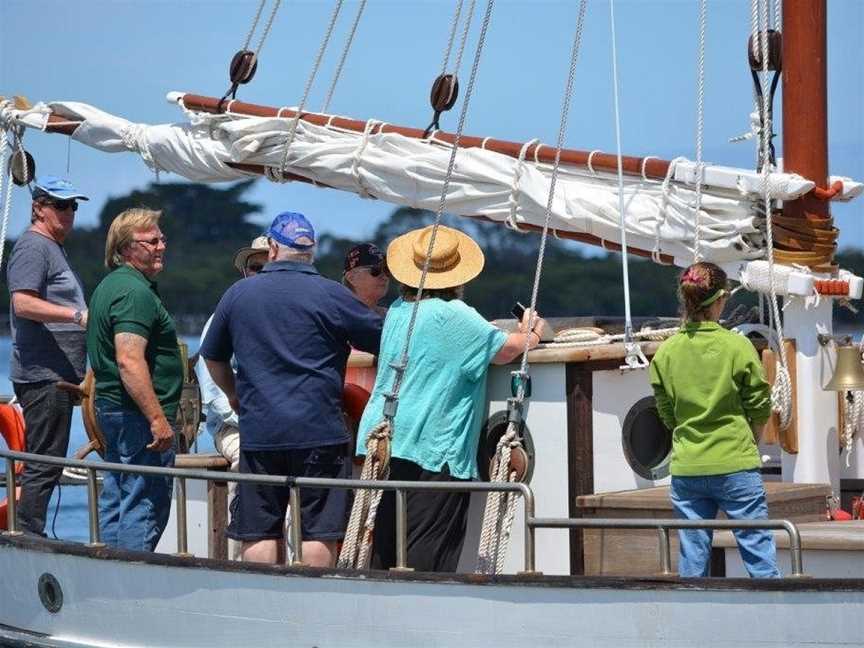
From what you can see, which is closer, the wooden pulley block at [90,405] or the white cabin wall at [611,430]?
the white cabin wall at [611,430]

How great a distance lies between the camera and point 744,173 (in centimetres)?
835

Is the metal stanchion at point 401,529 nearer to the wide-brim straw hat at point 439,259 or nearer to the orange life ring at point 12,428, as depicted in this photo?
the wide-brim straw hat at point 439,259

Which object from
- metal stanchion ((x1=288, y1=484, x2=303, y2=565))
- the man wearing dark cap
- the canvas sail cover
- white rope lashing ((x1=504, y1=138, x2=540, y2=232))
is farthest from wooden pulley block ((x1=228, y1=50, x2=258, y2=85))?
metal stanchion ((x1=288, y1=484, x2=303, y2=565))

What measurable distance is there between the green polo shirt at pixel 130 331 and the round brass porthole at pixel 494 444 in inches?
47.1

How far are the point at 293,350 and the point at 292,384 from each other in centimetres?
12

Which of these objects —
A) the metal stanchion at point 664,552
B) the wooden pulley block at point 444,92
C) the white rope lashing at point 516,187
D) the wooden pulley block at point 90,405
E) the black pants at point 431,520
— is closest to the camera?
the metal stanchion at point 664,552

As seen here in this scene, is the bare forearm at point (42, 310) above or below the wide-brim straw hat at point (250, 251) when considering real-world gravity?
below

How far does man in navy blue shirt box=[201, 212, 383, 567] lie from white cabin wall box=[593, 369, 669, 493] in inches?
36.2

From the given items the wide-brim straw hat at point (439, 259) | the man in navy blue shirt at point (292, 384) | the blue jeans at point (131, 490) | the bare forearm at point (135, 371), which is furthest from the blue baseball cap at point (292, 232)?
the blue jeans at point (131, 490)

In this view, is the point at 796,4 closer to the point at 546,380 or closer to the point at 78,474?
the point at 546,380

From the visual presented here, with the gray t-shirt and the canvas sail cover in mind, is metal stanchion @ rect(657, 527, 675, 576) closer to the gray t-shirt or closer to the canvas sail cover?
the canvas sail cover

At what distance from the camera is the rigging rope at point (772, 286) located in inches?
310

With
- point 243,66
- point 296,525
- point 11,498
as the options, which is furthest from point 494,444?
point 243,66

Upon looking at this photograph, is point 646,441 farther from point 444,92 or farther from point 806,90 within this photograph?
point 444,92
